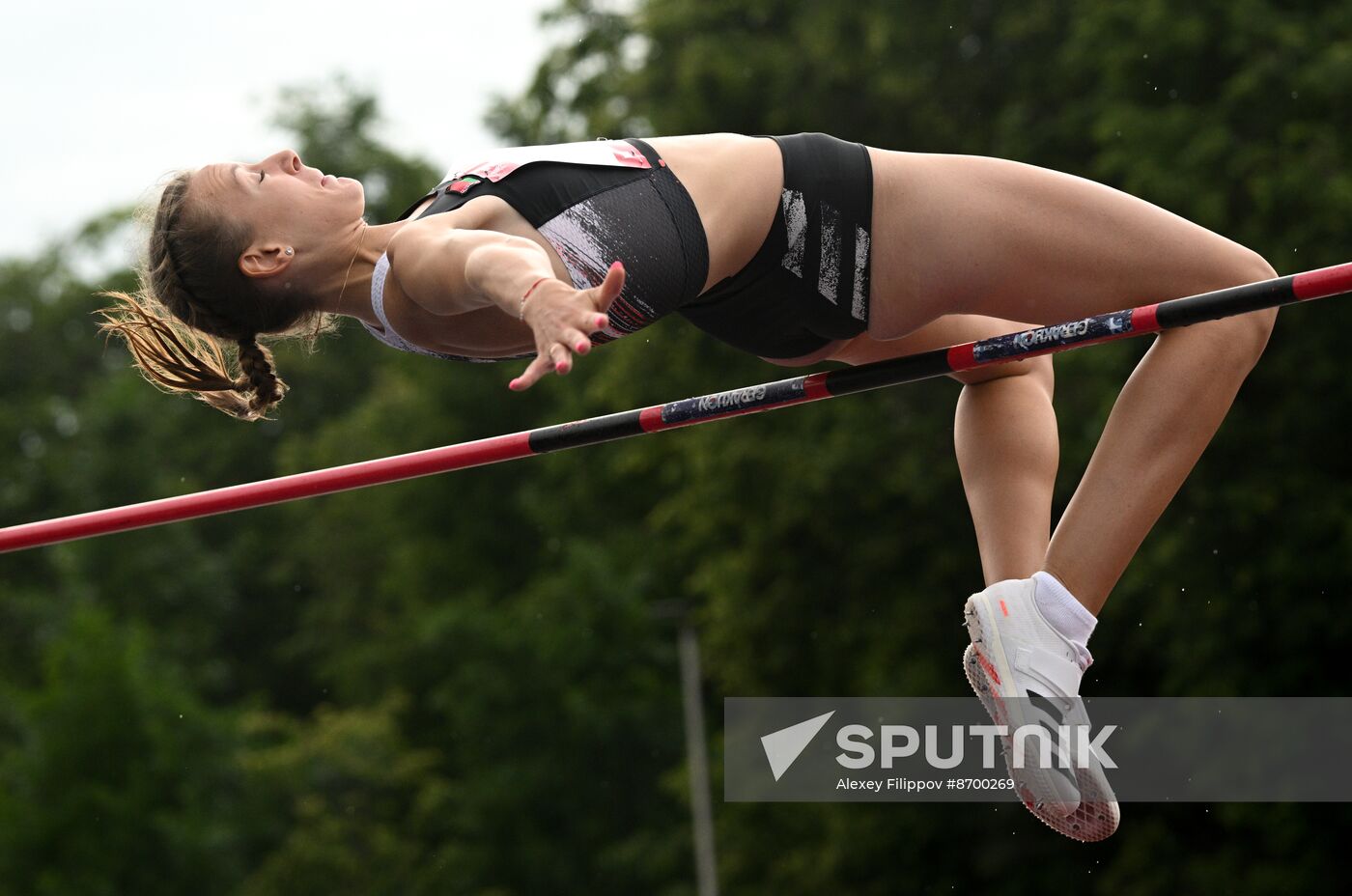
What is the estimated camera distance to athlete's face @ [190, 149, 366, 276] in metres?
2.82

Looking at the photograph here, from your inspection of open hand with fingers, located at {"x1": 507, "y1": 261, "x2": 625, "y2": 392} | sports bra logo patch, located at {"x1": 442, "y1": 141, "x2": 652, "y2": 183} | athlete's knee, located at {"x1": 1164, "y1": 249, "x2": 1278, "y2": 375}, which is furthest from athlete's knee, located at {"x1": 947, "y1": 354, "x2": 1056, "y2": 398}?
open hand with fingers, located at {"x1": 507, "y1": 261, "x2": 625, "y2": 392}

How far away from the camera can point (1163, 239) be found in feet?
8.89

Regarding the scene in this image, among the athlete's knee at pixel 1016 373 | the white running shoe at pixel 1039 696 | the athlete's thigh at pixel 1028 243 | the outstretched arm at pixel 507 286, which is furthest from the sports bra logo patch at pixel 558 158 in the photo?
the white running shoe at pixel 1039 696

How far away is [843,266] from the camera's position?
9.16 ft

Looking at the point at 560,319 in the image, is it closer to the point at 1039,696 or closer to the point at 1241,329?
the point at 1039,696

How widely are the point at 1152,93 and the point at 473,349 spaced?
31.8 ft

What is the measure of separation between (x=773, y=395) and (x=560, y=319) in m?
0.74

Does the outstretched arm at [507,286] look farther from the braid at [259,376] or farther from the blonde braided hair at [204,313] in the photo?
the braid at [259,376]

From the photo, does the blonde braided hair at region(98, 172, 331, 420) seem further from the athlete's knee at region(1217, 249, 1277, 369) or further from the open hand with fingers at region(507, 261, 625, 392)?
the athlete's knee at region(1217, 249, 1277, 369)

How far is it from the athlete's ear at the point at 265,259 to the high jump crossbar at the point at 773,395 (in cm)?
43

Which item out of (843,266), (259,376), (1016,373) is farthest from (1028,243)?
(259,376)

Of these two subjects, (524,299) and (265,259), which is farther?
(265,259)

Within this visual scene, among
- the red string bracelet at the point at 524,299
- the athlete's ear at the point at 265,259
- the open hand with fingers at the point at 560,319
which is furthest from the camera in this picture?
the athlete's ear at the point at 265,259

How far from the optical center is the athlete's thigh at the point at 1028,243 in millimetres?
2713
